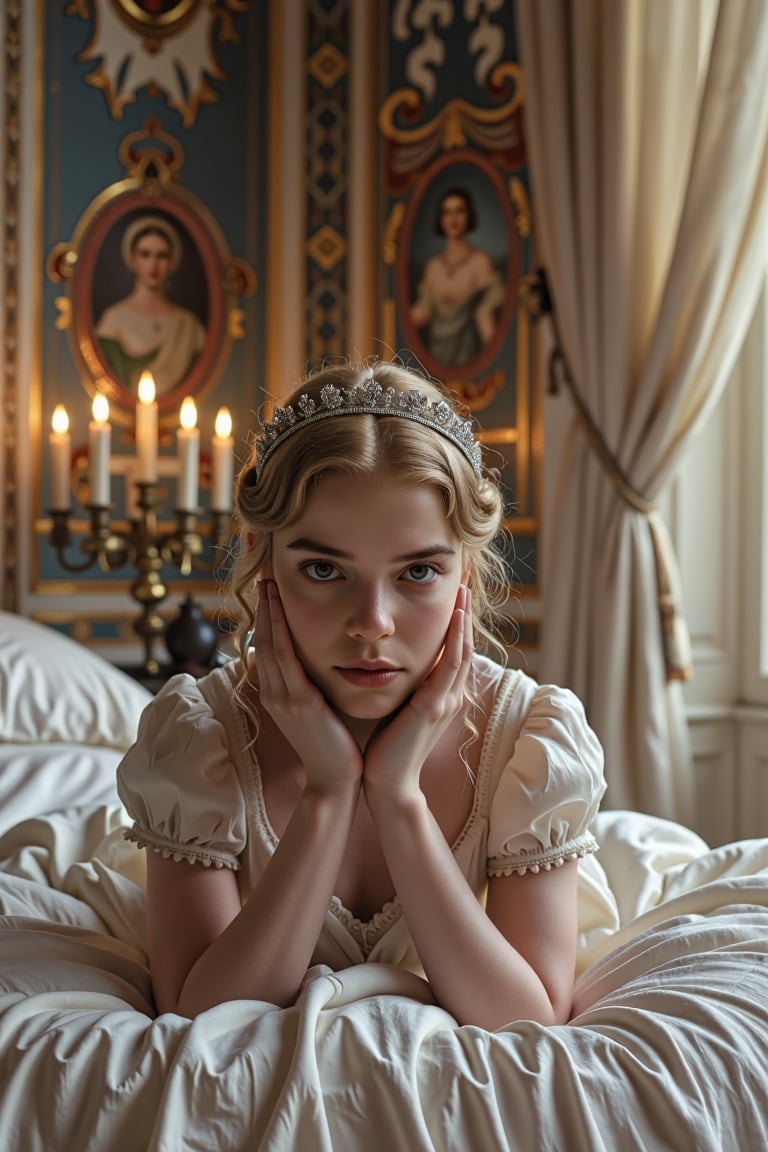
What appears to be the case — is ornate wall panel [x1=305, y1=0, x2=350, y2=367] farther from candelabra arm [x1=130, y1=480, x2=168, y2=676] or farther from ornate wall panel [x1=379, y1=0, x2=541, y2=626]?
candelabra arm [x1=130, y1=480, x2=168, y2=676]

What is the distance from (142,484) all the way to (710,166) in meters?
1.74

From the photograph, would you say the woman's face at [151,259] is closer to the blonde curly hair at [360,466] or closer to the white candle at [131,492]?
the white candle at [131,492]

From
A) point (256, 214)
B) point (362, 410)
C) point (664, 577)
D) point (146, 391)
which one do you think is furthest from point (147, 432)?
point (362, 410)

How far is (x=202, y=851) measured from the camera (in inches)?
57.6

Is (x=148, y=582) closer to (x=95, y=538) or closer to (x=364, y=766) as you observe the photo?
(x=95, y=538)

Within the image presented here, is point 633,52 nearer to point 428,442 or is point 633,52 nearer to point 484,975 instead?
point 428,442

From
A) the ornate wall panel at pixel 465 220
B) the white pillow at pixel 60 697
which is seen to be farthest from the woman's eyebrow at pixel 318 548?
the ornate wall panel at pixel 465 220

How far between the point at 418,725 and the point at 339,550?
22 cm

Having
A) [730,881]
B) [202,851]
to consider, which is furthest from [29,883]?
[730,881]

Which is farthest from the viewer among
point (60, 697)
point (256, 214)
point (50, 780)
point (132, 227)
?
point (256, 214)

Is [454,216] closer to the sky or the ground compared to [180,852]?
closer to the sky

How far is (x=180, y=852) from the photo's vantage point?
1455 millimetres

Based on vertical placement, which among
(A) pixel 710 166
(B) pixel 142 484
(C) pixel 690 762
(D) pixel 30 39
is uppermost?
(D) pixel 30 39

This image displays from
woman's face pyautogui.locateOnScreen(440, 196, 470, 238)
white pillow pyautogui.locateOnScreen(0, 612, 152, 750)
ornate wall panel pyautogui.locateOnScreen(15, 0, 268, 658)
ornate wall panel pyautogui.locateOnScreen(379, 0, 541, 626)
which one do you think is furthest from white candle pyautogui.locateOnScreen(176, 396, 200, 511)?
woman's face pyautogui.locateOnScreen(440, 196, 470, 238)
